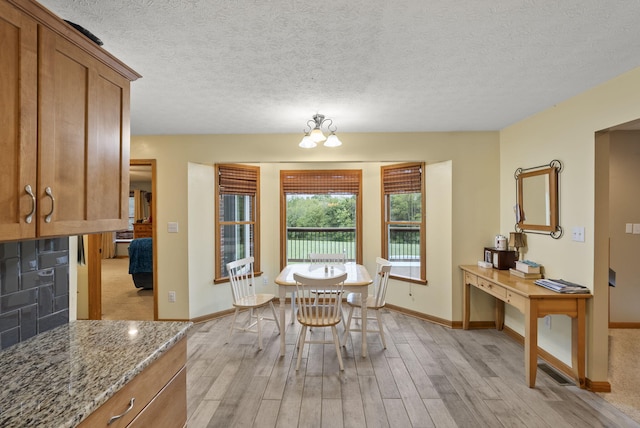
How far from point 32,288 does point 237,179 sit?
10.1ft

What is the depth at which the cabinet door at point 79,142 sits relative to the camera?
1.16 metres

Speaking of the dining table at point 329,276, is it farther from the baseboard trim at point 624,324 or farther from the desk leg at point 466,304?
the baseboard trim at point 624,324

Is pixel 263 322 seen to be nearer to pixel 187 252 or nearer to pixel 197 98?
pixel 187 252

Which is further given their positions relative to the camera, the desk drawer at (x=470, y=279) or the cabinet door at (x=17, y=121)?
the desk drawer at (x=470, y=279)

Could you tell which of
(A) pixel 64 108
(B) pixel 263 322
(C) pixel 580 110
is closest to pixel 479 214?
(C) pixel 580 110

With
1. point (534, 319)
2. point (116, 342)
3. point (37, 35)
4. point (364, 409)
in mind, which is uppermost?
point (37, 35)

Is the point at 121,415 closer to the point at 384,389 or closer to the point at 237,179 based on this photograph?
the point at 384,389

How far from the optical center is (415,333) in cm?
364

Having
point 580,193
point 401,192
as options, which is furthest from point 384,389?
point 401,192

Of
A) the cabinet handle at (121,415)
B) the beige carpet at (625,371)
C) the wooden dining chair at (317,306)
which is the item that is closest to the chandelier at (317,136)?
the wooden dining chair at (317,306)

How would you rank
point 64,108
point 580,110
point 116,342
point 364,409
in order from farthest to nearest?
point 580,110
point 364,409
point 116,342
point 64,108

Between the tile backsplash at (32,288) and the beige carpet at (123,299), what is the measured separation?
9.50 ft

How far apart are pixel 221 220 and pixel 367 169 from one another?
228 cm

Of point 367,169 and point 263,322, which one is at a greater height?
point 367,169
